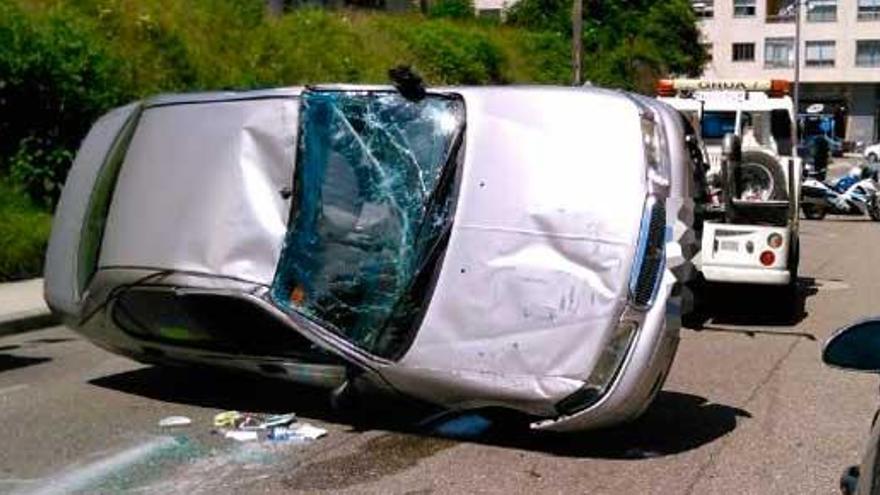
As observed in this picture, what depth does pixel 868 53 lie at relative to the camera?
8319 centimetres

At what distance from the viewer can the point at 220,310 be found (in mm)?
7406

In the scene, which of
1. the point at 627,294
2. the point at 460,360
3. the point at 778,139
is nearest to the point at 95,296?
the point at 460,360

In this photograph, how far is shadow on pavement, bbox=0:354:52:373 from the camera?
9398 mm

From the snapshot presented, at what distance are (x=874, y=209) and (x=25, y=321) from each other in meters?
21.3

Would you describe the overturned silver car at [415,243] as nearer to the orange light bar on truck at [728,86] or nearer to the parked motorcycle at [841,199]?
the orange light bar on truck at [728,86]

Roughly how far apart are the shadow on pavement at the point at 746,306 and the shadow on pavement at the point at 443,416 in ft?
13.3

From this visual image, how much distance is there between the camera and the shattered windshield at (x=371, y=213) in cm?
674

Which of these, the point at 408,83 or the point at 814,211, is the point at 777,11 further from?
the point at 408,83

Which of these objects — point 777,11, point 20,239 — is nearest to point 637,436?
point 20,239

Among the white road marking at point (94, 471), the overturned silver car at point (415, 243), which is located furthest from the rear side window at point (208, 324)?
the white road marking at point (94, 471)

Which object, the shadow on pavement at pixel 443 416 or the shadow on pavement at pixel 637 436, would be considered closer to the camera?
the shadow on pavement at pixel 637 436

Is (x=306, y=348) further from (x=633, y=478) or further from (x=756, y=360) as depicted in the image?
(x=756, y=360)

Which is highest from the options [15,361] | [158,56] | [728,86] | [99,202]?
[158,56]

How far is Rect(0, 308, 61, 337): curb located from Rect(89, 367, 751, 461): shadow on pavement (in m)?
2.94
